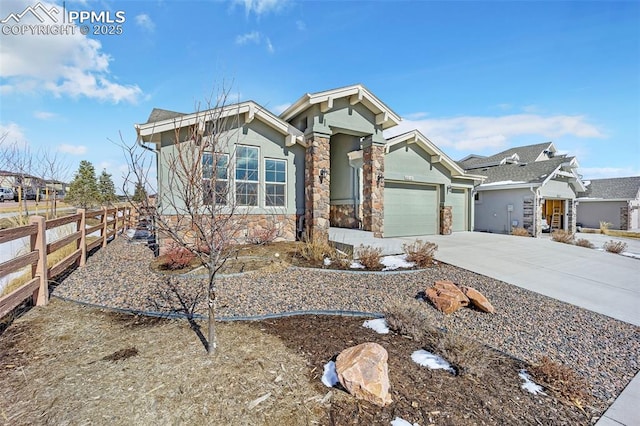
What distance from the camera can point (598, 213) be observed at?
24.3 meters

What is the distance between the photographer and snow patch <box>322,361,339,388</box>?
2.67m

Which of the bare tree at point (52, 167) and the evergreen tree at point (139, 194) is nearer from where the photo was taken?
the evergreen tree at point (139, 194)

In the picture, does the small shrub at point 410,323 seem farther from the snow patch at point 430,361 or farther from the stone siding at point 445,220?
the stone siding at point 445,220

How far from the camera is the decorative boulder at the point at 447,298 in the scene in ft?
15.5

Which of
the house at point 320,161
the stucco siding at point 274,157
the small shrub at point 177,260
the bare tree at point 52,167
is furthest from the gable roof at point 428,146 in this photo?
the bare tree at point 52,167

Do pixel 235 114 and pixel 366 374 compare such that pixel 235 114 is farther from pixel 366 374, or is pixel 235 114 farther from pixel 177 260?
pixel 366 374

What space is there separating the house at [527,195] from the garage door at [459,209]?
286cm

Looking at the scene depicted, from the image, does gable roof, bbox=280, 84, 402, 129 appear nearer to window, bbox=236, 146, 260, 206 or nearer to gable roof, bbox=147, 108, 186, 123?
window, bbox=236, 146, 260, 206

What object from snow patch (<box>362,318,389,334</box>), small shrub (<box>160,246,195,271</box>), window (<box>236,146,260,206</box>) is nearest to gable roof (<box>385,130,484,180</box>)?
window (<box>236,146,260,206</box>)

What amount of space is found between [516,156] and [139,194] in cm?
2572

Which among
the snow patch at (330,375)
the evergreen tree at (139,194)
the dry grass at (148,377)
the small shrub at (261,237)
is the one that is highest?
the evergreen tree at (139,194)

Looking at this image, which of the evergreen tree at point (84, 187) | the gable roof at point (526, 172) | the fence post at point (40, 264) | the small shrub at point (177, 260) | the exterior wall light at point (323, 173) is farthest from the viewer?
the evergreen tree at point (84, 187)

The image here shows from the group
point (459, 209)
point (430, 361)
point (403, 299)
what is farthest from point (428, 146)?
point (430, 361)

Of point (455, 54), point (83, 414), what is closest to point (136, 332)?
point (83, 414)
